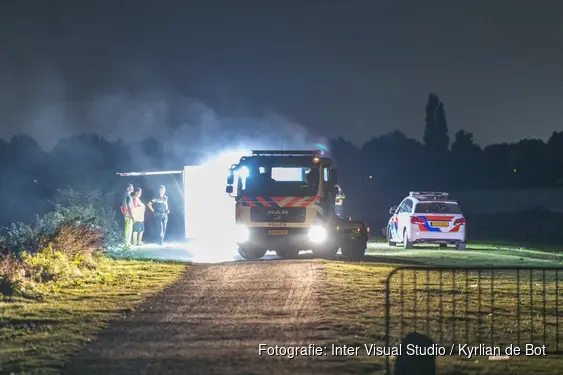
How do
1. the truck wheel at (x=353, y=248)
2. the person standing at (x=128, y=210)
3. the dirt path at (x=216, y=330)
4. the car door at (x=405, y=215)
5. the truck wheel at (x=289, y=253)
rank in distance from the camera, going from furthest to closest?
the person standing at (x=128, y=210)
the car door at (x=405, y=215)
the truck wheel at (x=289, y=253)
the truck wheel at (x=353, y=248)
the dirt path at (x=216, y=330)

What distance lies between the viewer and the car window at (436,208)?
1057 inches

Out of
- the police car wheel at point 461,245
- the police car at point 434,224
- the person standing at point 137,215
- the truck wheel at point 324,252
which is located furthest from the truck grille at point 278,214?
the police car wheel at point 461,245

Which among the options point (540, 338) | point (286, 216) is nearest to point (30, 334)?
point (540, 338)

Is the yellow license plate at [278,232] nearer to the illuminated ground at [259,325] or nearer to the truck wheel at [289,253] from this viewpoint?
the truck wheel at [289,253]

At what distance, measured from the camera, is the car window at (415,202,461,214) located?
26.8m

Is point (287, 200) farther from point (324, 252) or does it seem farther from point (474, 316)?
point (474, 316)

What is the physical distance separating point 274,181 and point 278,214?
2.80 feet

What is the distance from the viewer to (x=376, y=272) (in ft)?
57.1

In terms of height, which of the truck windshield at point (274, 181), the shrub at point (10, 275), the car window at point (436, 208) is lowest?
the shrub at point (10, 275)

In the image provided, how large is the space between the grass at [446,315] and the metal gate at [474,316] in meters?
0.01

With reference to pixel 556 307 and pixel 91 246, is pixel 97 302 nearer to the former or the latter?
pixel 91 246

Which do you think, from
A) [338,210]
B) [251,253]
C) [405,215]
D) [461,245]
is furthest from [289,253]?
[461,245]

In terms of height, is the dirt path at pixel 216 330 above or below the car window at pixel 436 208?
below

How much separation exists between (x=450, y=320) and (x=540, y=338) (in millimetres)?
1371
